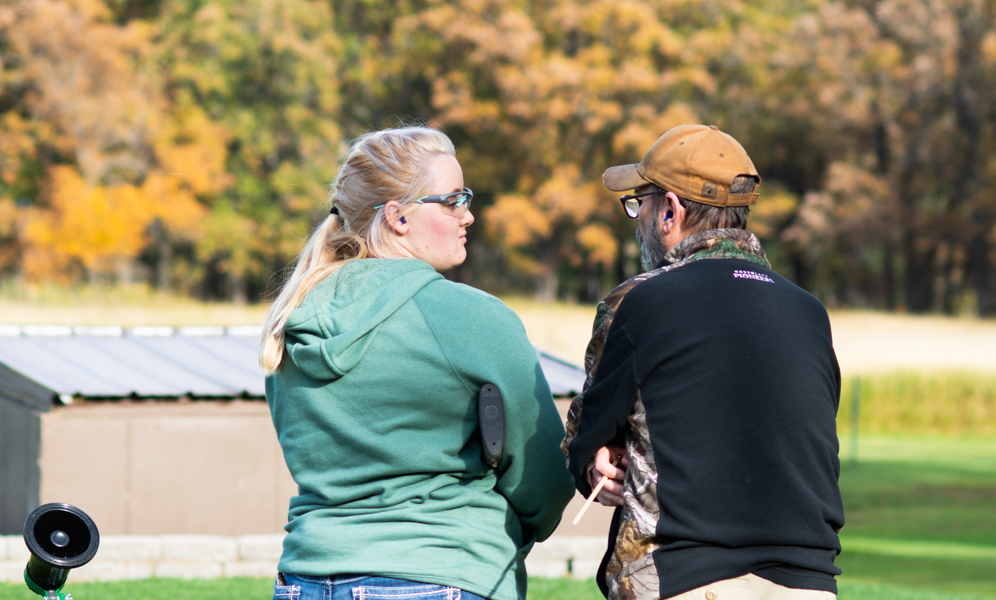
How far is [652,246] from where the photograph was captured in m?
2.45

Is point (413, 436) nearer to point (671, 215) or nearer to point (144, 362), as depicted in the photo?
point (671, 215)

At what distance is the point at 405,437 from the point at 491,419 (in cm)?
17

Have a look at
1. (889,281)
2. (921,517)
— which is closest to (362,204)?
(921,517)

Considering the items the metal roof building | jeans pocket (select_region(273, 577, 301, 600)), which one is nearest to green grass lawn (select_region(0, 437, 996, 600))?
the metal roof building

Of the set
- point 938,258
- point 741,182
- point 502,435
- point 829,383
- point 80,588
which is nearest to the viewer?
point 502,435

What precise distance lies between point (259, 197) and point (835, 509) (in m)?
37.1

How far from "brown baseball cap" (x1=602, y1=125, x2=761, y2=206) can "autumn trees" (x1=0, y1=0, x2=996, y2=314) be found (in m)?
Result: 32.0

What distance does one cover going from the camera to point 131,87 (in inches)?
1423

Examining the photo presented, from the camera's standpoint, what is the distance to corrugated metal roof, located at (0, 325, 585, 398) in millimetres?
7566

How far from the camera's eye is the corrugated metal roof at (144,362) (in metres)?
7.57

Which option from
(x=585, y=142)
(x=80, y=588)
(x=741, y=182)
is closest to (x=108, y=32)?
(x=585, y=142)

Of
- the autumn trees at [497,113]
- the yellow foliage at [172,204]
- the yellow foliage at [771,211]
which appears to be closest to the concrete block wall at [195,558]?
the autumn trees at [497,113]

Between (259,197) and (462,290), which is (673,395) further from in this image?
(259,197)

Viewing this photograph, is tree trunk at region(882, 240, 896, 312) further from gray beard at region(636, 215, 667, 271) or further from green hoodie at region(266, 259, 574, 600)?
green hoodie at region(266, 259, 574, 600)
